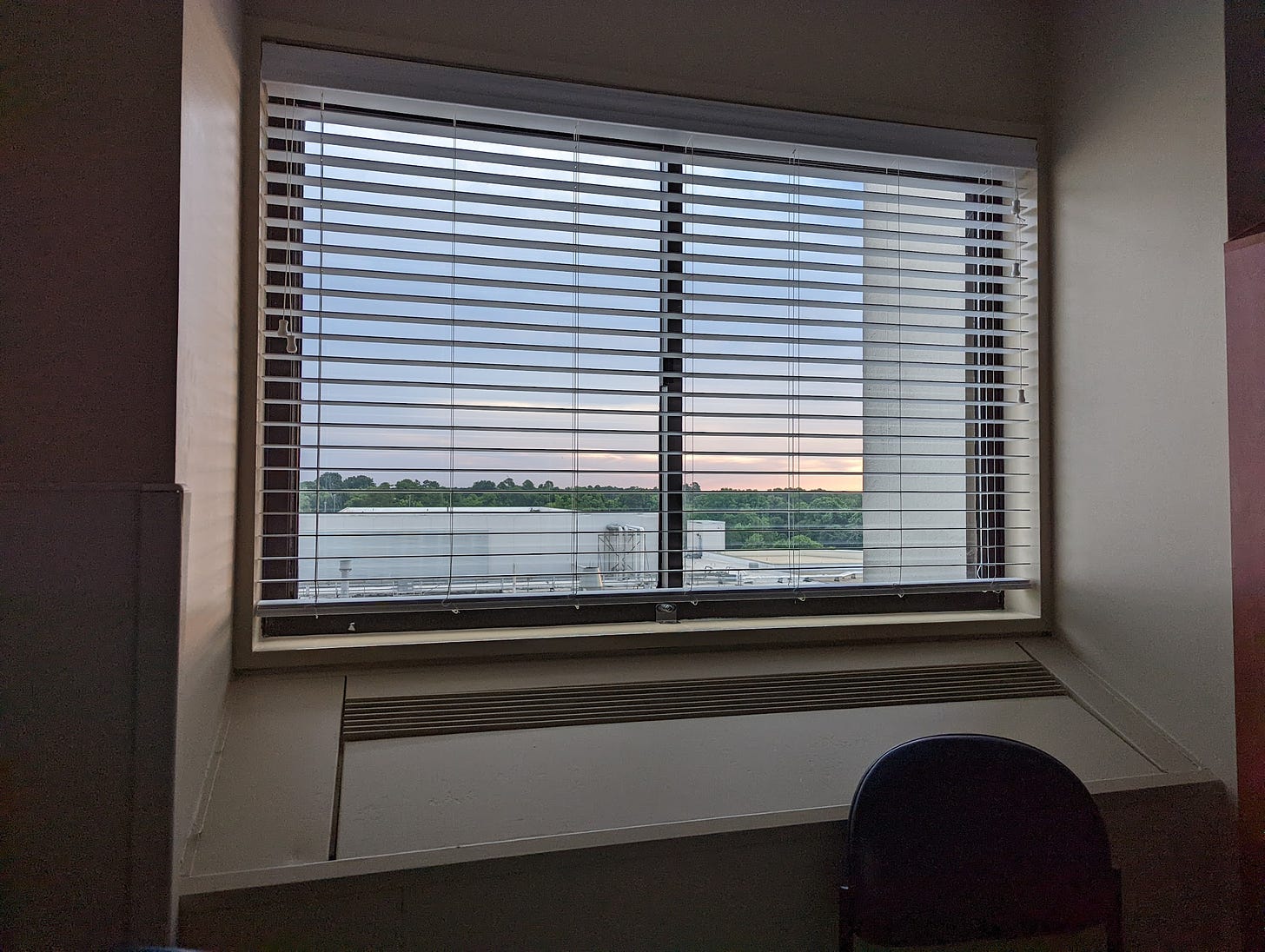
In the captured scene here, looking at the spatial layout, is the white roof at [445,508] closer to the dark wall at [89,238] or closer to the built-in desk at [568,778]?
the built-in desk at [568,778]

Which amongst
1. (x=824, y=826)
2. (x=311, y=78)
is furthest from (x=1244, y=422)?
(x=311, y=78)

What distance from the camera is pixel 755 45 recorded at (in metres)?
1.76

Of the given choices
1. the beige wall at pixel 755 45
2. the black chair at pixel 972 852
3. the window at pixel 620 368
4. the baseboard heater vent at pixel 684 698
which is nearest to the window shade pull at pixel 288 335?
the window at pixel 620 368

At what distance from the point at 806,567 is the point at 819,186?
905 mm

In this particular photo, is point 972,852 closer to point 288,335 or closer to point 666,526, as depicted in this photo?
point 666,526

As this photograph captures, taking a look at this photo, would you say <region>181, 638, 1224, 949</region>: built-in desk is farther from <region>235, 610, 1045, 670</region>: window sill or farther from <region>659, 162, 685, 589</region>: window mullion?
<region>659, 162, 685, 589</region>: window mullion

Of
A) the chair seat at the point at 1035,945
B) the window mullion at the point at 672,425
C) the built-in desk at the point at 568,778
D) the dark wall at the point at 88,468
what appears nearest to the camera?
the dark wall at the point at 88,468

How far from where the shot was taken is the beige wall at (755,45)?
1.57 m

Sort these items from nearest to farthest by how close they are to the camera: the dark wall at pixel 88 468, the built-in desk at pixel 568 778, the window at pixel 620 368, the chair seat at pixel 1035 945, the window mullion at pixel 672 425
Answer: the dark wall at pixel 88 468
the built-in desk at pixel 568 778
the chair seat at pixel 1035 945
the window at pixel 620 368
the window mullion at pixel 672 425

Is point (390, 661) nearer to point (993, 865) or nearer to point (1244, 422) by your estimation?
point (993, 865)

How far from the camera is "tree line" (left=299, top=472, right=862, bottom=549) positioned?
1.57m

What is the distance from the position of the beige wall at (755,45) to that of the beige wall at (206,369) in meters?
0.33

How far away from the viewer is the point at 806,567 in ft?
6.00

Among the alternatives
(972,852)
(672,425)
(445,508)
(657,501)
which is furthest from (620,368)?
(972,852)
